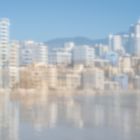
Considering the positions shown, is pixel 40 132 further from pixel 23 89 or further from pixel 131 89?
pixel 131 89

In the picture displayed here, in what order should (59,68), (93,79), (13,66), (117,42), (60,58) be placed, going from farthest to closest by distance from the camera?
(117,42) < (60,58) < (59,68) < (93,79) < (13,66)

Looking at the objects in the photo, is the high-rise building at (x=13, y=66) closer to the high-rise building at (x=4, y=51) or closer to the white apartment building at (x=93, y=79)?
the high-rise building at (x=4, y=51)

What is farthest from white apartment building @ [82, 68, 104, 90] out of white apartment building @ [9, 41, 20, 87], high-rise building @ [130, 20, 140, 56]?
high-rise building @ [130, 20, 140, 56]

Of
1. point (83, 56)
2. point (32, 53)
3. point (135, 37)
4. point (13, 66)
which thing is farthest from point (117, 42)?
point (13, 66)

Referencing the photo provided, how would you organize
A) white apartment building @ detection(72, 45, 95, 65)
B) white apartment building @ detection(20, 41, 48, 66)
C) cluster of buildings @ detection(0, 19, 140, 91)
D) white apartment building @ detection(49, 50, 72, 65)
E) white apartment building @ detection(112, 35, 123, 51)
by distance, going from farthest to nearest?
1. white apartment building @ detection(112, 35, 123, 51)
2. white apartment building @ detection(72, 45, 95, 65)
3. white apartment building @ detection(49, 50, 72, 65)
4. white apartment building @ detection(20, 41, 48, 66)
5. cluster of buildings @ detection(0, 19, 140, 91)

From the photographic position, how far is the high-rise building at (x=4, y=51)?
47.5ft

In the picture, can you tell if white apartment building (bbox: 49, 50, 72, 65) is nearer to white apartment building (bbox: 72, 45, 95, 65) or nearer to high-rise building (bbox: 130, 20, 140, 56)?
white apartment building (bbox: 72, 45, 95, 65)

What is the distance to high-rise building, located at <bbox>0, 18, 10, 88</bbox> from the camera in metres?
14.5

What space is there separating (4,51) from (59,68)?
1.97 m

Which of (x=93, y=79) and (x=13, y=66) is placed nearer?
(x=13, y=66)

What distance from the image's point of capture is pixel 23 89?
46.7 feet

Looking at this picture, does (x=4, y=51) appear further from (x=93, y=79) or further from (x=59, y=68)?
(x=93, y=79)

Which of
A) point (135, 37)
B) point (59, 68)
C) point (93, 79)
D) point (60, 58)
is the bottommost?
point (93, 79)

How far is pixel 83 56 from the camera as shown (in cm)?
2073
